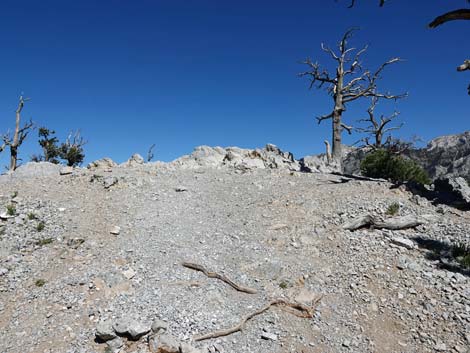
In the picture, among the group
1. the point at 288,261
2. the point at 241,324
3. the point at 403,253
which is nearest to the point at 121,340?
the point at 241,324

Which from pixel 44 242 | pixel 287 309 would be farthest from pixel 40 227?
pixel 287 309

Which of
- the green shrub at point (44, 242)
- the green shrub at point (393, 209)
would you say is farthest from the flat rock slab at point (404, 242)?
the green shrub at point (44, 242)

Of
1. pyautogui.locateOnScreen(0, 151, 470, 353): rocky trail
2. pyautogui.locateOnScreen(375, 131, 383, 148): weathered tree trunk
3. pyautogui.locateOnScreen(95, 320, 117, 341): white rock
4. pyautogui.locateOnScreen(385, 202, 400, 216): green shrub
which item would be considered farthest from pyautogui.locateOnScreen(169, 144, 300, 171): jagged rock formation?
pyautogui.locateOnScreen(95, 320, 117, 341): white rock

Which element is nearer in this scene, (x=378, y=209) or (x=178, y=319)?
(x=178, y=319)

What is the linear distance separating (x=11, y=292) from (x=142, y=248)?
11.8ft

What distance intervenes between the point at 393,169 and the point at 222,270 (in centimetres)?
1404

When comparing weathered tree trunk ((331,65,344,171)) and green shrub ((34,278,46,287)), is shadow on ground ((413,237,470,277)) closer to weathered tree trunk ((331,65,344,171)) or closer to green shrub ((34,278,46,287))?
green shrub ((34,278,46,287))

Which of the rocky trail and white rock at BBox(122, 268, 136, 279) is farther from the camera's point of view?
white rock at BBox(122, 268, 136, 279)

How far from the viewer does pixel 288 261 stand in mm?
10477

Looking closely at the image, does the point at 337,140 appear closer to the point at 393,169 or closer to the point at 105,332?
the point at 393,169

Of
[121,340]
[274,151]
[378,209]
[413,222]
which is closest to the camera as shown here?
[121,340]

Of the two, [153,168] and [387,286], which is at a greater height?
[153,168]

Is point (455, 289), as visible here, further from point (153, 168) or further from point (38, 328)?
point (153, 168)

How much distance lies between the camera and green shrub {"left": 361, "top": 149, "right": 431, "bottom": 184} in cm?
1950
